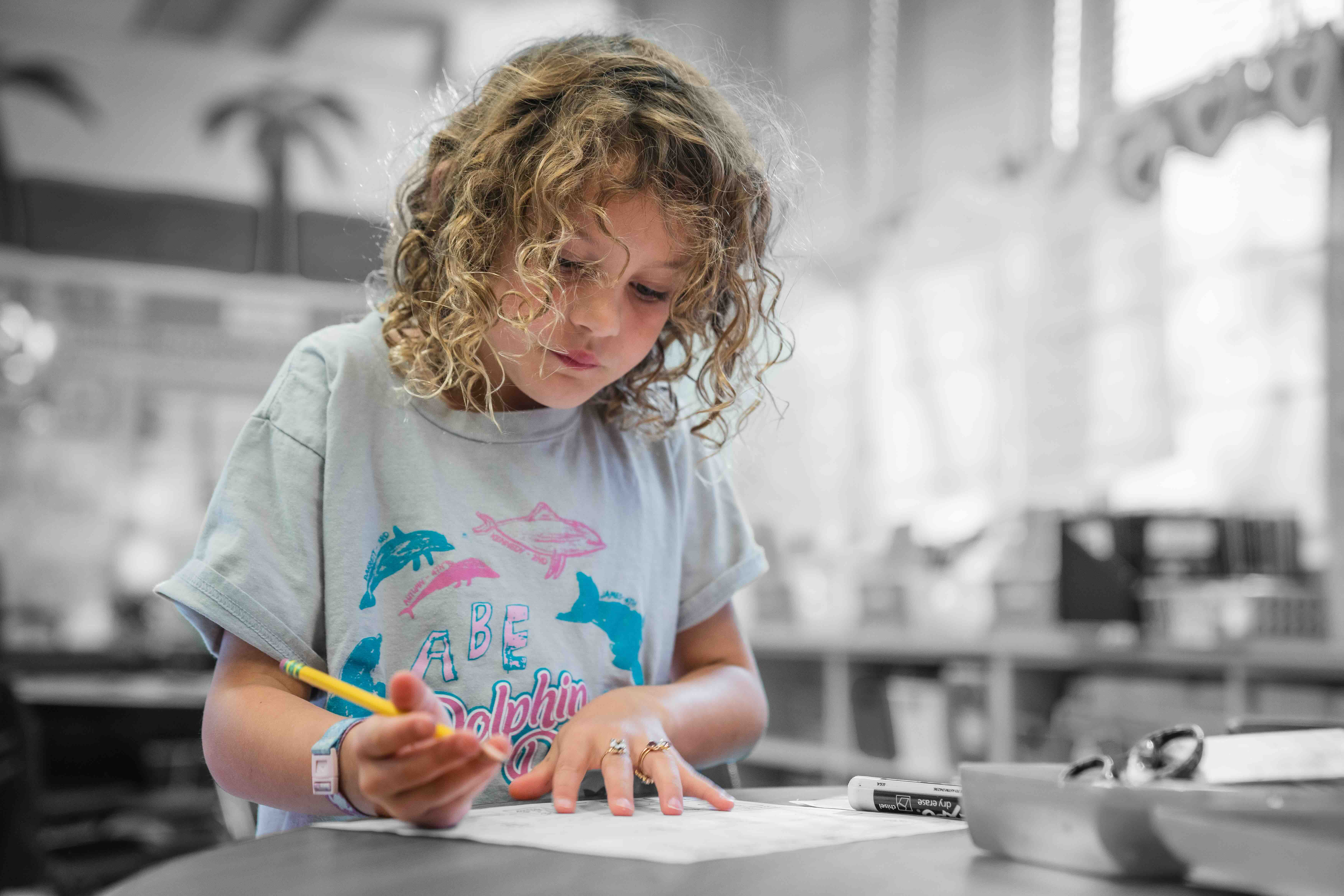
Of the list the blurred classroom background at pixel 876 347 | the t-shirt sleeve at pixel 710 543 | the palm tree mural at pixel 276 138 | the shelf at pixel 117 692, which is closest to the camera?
the t-shirt sleeve at pixel 710 543

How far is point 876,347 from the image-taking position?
3.83 meters

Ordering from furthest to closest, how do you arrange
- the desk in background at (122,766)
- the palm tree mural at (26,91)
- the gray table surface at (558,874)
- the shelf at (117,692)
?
the palm tree mural at (26,91) → the shelf at (117,692) → the desk in background at (122,766) → the gray table surface at (558,874)

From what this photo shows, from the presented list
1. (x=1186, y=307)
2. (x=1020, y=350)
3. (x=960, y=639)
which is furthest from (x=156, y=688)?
(x=1186, y=307)

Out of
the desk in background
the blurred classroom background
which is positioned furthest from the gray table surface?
the desk in background

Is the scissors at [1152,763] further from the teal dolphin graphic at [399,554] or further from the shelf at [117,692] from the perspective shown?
the shelf at [117,692]

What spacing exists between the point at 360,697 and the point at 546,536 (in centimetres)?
33

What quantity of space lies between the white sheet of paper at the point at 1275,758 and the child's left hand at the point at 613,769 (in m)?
0.27

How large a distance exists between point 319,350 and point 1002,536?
8.82ft

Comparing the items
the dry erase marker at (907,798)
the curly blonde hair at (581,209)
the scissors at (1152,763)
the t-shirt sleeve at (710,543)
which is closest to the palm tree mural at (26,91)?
the curly blonde hair at (581,209)

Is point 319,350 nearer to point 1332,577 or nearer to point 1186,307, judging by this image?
point 1332,577

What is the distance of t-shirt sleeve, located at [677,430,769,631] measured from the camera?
98 centimetres

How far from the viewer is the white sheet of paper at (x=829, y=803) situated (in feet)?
2.37

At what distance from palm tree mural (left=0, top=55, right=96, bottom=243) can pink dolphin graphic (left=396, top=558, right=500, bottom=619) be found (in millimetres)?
4619

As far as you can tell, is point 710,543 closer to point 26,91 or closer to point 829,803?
point 829,803
